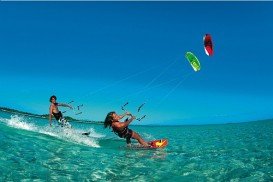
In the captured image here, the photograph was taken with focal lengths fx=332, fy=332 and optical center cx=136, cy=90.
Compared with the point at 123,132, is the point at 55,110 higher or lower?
higher

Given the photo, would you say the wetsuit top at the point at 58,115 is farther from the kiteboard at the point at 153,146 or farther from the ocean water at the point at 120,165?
the kiteboard at the point at 153,146

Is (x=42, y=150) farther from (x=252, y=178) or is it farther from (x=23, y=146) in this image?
(x=252, y=178)

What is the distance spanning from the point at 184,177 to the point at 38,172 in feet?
15.6

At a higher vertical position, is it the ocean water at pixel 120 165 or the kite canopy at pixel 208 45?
the kite canopy at pixel 208 45

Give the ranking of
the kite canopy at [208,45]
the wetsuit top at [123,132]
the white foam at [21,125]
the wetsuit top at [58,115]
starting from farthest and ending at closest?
1. the white foam at [21,125]
2. the wetsuit top at [58,115]
3. the kite canopy at [208,45]
4. the wetsuit top at [123,132]

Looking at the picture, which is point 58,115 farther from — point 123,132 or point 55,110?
point 123,132

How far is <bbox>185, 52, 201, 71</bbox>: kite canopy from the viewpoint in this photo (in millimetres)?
18891

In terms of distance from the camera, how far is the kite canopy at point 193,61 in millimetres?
18891

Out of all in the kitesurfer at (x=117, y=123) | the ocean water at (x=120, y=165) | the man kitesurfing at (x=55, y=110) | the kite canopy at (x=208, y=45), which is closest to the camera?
the ocean water at (x=120, y=165)

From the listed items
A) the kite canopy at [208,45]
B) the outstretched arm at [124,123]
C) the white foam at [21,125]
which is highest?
the kite canopy at [208,45]

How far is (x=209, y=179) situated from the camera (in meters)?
10.8

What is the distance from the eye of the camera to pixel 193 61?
1903cm

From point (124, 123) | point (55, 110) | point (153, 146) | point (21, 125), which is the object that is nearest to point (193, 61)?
point (153, 146)

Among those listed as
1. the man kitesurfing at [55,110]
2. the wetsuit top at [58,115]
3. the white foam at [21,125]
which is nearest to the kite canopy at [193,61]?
the man kitesurfing at [55,110]
